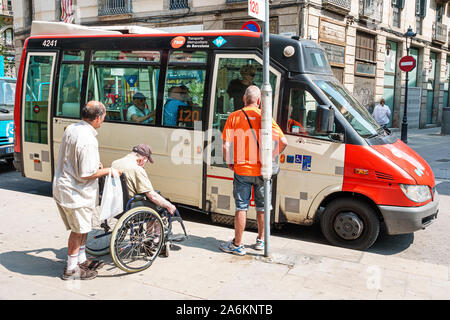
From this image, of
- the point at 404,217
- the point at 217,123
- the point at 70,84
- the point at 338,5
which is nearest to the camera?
the point at 404,217

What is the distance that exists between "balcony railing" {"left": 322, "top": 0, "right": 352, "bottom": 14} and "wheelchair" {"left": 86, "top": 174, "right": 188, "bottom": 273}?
12.8m

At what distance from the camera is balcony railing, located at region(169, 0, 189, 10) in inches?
701

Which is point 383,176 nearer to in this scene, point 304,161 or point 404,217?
point 404,217

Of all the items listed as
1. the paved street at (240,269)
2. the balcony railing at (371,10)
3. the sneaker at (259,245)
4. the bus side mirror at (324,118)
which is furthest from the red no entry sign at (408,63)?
the sneaker at (259,245)

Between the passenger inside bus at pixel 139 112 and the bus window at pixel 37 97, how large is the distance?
1855mm

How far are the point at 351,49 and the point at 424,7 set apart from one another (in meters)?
9.38

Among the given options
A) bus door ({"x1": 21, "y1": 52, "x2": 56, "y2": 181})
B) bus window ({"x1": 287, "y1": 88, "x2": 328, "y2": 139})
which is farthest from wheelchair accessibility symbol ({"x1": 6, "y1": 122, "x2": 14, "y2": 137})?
bus window ({"x1": 287, "y1": 88, "x2": 328, "y2": 139})

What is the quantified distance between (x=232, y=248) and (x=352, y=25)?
581 inches

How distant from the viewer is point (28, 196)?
7.63 metres

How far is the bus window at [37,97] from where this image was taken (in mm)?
7562

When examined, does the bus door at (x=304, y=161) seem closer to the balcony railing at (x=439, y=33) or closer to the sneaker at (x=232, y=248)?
the sneaker at (x=232, y=248)

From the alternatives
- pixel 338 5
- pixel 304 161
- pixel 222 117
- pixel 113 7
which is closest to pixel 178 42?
pixel 222 117

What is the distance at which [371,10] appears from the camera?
18594mm
